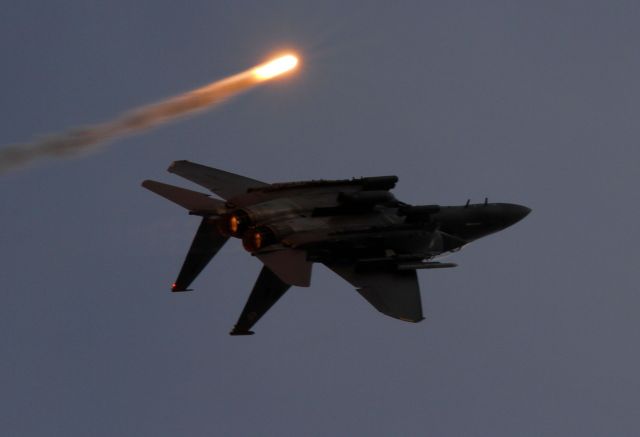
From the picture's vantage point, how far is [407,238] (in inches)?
2768

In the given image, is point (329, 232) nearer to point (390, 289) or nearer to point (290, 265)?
point (290, 265)

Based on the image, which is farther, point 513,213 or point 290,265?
point 513,213

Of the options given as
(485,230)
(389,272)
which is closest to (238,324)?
(389,272)

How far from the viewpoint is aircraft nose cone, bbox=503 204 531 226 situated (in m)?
76.6

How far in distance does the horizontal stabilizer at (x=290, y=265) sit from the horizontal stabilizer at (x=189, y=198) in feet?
14.5

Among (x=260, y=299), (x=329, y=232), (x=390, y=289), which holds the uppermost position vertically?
(x=329, y=232)

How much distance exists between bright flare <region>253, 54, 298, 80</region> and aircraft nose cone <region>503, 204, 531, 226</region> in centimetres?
1034

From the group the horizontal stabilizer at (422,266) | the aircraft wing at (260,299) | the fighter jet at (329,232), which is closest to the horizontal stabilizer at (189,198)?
the fighter jet at (329,232)

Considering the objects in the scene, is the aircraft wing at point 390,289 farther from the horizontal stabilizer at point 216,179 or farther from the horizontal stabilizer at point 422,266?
the horizontal stabilizer at point 216,179

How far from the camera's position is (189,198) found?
→ 237 ft

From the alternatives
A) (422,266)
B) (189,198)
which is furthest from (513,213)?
(189,198)

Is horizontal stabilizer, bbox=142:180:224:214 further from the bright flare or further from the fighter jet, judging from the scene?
the bright flare

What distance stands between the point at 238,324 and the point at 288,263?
4.06 metres

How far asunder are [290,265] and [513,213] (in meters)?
13.5
